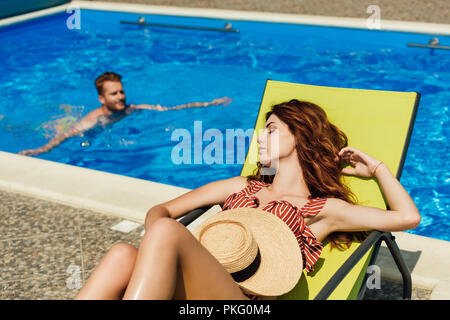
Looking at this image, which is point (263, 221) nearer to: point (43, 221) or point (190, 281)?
point (190, 281)

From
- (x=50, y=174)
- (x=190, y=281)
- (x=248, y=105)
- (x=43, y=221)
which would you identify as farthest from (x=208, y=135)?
(x=190, y=281)

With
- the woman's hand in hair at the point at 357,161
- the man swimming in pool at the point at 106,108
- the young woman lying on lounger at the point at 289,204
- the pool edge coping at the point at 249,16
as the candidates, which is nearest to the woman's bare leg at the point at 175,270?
the young woman lying on lounger at the point at 289,204

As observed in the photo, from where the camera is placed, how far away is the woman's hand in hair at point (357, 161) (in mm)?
2895

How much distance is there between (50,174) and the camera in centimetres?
440

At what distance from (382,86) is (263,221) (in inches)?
216

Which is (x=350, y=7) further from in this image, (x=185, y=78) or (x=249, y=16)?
(x=185, y=78)

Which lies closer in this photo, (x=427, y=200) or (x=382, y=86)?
(x=427, y=200)

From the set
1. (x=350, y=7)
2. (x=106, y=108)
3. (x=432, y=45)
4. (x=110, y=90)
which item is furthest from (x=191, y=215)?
(x=350, y=7)

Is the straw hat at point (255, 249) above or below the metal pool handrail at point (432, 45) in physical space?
below

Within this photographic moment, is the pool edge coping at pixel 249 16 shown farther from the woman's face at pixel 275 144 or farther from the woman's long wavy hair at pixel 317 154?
the woman's face at pixel 275 144

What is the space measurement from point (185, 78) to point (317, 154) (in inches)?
221

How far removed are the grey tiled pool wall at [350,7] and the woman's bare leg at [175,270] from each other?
792cm

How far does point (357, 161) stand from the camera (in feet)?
9.87

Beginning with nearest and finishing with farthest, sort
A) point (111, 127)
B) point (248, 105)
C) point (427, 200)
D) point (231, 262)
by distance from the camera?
1. point (231, 262)
2. point (427, 200)
3. point (111, 127)
4. point (248, 105)
